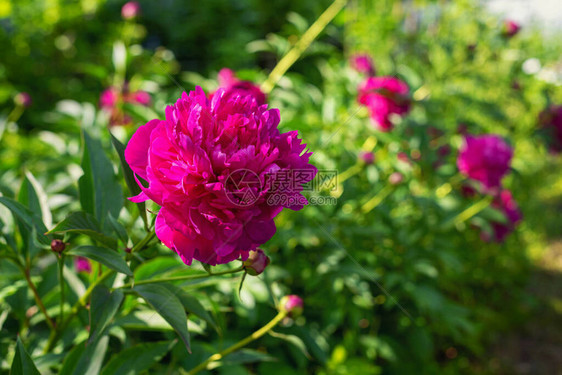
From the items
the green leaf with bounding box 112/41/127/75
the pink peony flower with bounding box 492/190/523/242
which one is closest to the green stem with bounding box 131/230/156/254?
the green leaf with bounding box 112/41/127/75

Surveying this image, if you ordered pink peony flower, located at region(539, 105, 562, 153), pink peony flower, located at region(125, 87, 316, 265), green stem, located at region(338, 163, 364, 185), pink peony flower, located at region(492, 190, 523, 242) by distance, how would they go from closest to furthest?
pink peony flower, located at region(125, 87, 316, 265), green stem, located at region(338, 163, 364, 185), pink peony flower, located at region(539, 105, 562, 153), pink peony flower, located at region(492, 190, 523, 242)

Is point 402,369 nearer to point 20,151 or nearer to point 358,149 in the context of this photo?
point 358,149

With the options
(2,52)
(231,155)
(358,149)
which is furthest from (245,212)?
(2,52)

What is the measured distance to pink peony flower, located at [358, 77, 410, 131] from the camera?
1.57 meters

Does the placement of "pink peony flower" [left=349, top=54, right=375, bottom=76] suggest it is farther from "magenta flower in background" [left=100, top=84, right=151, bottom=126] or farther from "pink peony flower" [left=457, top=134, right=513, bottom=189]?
"magenta flower in background" [left=100, top=84, right=151, bottom=126]

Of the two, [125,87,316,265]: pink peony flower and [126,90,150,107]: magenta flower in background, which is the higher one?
[125,87,316,265]: pink peony flower

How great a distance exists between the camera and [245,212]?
572 mm

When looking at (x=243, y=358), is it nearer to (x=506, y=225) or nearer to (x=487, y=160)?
(x=487, y=160)

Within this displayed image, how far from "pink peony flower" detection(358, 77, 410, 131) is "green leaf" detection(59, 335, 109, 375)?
3.89 feet

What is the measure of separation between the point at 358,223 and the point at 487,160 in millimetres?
498

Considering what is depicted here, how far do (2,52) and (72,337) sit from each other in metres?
3.03

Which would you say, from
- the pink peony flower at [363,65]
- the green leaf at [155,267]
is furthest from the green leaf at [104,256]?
the pink peony flower at [363,65]

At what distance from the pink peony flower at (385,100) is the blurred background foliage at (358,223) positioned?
57 millimetres

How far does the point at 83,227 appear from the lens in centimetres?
65
